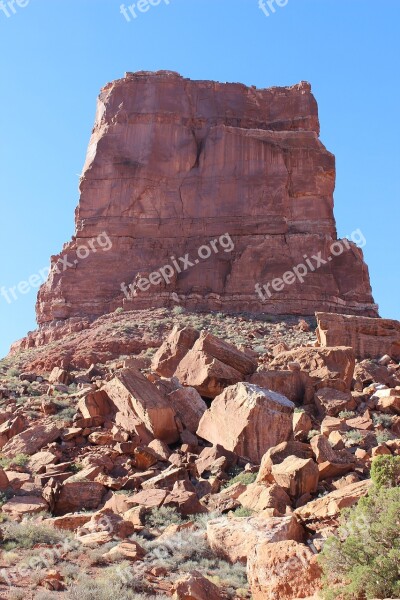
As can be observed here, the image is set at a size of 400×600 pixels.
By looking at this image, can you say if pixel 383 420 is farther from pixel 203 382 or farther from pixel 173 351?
pixel 173 351

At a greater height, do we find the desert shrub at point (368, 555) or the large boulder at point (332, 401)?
the large boulder at point (332, 401)

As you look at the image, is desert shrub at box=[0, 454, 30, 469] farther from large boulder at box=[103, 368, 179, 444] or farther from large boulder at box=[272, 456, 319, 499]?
large boulder at box=[272, 456, 319, 499]

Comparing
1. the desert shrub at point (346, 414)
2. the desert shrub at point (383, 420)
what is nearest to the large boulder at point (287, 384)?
the desert shrub at point (346, 414)

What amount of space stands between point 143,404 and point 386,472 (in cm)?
823

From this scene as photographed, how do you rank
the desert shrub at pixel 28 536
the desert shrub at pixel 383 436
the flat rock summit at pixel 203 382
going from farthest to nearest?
the desert shrub at pixel 383 436 < the desert shrub at pixel 28 536 < the flat rock summit at pixel 203 382

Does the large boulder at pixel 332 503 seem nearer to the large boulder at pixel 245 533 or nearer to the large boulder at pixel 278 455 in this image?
the large boulder at pixel 245 533

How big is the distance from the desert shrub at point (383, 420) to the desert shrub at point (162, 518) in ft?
21.9

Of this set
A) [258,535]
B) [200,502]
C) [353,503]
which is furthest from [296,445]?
[258,535]

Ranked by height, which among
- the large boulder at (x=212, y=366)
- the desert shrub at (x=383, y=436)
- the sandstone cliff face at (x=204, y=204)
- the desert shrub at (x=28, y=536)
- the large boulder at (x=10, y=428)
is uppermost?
the sandstone cliff face at (x=204, y=204)

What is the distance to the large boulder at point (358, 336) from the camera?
25359 millimetres

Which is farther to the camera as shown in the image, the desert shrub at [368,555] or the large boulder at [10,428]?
the large boulder at [10,428]

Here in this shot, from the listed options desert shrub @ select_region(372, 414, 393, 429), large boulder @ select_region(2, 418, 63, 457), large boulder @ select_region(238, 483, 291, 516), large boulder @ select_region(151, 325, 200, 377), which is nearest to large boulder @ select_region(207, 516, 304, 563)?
large boulder @ select_region(238, 483, 291, 516)

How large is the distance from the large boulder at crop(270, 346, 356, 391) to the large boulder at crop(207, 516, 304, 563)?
947 centimetres

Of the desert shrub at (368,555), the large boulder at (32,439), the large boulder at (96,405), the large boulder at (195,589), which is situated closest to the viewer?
the desert shrub at (368,555)
